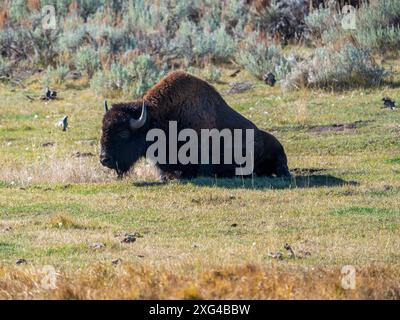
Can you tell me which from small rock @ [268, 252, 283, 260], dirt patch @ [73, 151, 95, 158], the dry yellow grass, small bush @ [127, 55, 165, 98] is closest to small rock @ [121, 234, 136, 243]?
small rock @ [268, 252, 283, 260]

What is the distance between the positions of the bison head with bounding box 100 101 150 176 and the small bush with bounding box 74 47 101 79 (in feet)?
37.0

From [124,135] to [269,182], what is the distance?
2.33 metres

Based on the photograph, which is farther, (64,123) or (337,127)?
(64,123)

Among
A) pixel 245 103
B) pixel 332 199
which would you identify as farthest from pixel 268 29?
pixel 332 199

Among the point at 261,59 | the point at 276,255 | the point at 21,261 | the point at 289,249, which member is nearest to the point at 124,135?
the point at 21,261

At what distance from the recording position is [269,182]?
16.3 m

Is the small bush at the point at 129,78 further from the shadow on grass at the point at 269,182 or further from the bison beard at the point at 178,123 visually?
the shadow on grass at the point at 269,182

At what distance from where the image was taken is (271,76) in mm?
25719

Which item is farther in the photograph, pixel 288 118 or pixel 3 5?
pixel 3 5

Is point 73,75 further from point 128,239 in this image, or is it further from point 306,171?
point 128,239

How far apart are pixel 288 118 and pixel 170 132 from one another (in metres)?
5.45

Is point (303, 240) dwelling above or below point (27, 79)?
below

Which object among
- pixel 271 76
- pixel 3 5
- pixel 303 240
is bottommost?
pixel 303 240

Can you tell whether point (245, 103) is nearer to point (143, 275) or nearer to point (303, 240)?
point (303, 240)
